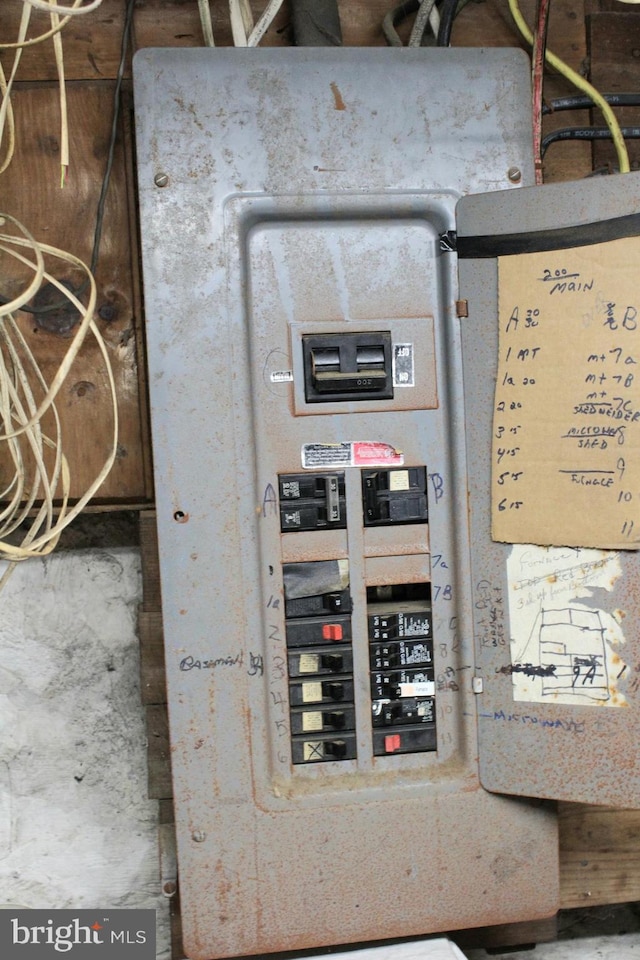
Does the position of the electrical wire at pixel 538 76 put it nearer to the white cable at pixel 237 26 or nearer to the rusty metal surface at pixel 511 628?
the rusty metal surface at pixel 511 628

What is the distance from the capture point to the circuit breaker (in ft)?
3.36

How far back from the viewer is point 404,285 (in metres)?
1.06

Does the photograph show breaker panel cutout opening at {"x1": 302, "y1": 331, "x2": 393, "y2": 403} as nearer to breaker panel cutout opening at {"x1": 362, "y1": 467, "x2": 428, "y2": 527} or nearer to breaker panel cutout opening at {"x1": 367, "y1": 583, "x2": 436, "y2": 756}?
breaker panel cutout opening at {"x1": 362, "y1": 467, "x2": 428, "y2": 527}

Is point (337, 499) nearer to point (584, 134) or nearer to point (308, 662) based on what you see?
point (308, 662)

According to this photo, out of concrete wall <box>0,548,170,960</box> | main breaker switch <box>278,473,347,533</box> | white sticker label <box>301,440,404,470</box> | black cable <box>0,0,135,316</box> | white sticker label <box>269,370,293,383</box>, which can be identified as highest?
black cable <box>0,0,135,316</box>

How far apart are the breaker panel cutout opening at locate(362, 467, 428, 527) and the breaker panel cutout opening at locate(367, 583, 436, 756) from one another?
0.39 feet

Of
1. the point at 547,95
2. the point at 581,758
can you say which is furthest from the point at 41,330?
the point at 581,758

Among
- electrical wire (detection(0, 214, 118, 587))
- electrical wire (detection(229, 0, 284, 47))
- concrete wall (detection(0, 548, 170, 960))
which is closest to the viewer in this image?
electrical wire (detection(0, 214, 118, 587))

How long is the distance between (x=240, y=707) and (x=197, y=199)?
64cm

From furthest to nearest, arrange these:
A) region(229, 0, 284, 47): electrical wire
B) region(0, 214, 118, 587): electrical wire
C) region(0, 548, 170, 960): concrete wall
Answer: region(0, 548, 170, 960): concrete wall, region(229, 0, 284, 47): electrical wire, region(0, 214, 118, 587): electrical wire

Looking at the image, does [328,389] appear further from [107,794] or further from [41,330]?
[107,794]

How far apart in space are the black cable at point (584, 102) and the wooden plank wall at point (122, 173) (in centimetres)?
3

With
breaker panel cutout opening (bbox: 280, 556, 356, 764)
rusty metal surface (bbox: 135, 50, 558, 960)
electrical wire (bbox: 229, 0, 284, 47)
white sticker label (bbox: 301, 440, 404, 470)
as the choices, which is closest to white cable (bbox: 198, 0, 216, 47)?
electrical wire (bbox: 229, 0, 284, 47)

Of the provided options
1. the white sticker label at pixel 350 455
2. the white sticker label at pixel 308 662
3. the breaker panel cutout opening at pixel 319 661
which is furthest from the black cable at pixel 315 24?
the white sticker label at pixel 308 662
